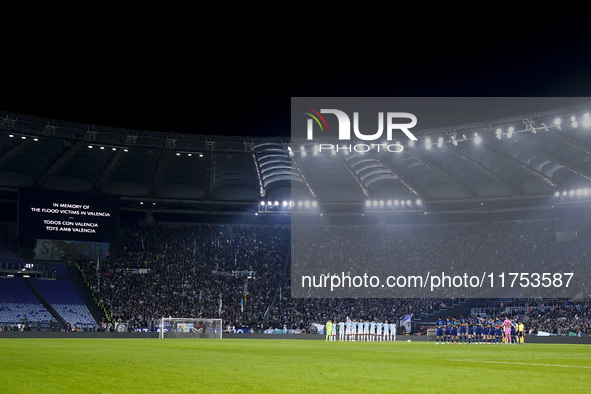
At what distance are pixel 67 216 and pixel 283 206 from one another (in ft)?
69.8

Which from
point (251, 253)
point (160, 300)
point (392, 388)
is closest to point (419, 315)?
point (251, 253)

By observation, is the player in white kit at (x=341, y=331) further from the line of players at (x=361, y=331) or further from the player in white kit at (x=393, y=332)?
the player in white kit at (x=393, y=332)

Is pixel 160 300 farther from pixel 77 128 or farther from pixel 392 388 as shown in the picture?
pixel 392 388

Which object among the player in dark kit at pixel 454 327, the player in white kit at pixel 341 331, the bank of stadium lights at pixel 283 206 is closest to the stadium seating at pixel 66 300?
the bank of stadium lights at pixel 283 206

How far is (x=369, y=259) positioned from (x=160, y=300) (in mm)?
23064

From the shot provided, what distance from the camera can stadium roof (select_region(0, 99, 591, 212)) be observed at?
58.2m

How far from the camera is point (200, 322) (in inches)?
2210

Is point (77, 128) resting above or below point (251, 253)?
above

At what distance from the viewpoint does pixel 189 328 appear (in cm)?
5553

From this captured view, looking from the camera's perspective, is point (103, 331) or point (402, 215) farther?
point (402, 215)

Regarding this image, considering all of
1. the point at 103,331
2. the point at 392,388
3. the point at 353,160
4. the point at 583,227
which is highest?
the point at 353,160

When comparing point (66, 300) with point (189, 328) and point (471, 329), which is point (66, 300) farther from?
point (471, 329)

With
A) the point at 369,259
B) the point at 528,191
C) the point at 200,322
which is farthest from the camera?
the point at 369,259

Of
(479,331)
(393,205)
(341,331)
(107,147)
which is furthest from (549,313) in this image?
(107,147)
